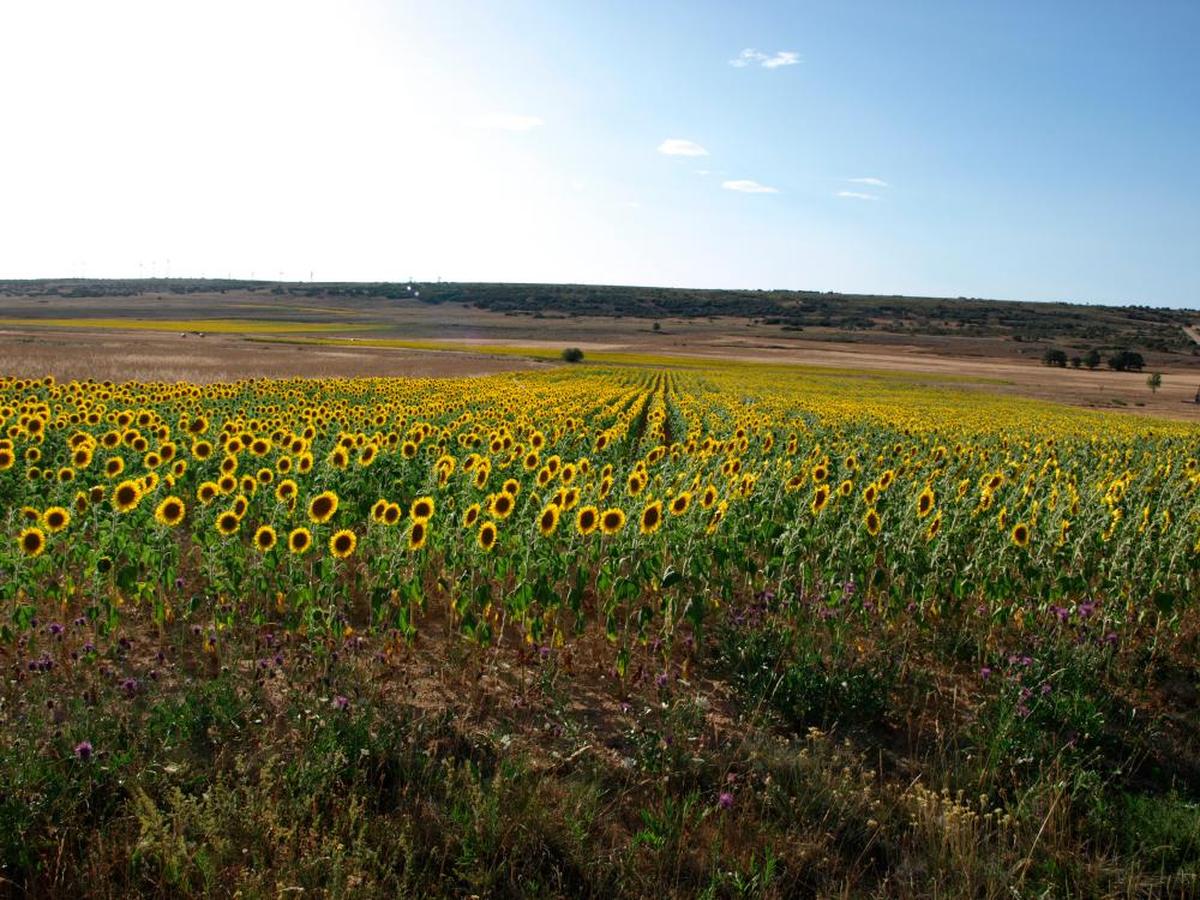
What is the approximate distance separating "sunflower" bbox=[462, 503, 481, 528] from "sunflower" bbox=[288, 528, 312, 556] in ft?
3.93

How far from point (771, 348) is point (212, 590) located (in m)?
102

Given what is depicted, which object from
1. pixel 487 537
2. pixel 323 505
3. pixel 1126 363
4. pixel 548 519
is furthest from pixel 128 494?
pixel 1126 363

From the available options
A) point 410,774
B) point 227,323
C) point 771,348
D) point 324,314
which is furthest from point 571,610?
point 324,314

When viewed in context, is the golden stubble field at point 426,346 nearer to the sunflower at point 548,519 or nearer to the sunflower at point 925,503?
the sunflower at point 548,519

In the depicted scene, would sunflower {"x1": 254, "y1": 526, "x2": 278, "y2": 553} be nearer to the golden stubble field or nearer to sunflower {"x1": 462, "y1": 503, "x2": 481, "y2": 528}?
sunflower {"x1": 462, "y1": 503, "x2": 481, "y2": 528}

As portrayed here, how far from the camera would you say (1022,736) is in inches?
179

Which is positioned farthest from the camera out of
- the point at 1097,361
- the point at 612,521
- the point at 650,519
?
the point at 1097,361

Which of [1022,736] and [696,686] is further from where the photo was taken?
[696,686]

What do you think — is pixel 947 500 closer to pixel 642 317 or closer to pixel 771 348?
pixel 771 348

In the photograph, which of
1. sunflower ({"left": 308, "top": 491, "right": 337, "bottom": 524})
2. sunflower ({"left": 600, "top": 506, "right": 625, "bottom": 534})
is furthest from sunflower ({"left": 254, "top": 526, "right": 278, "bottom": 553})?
sunflower ({"left": 600, "top": 506, "right": 625, "bottom": 534})

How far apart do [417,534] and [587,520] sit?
1366 mm

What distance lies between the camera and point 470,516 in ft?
22.1

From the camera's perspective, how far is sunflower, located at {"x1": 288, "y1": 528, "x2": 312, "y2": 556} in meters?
5.84

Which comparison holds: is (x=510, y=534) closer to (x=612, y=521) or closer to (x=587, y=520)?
(x=587, y=520)
